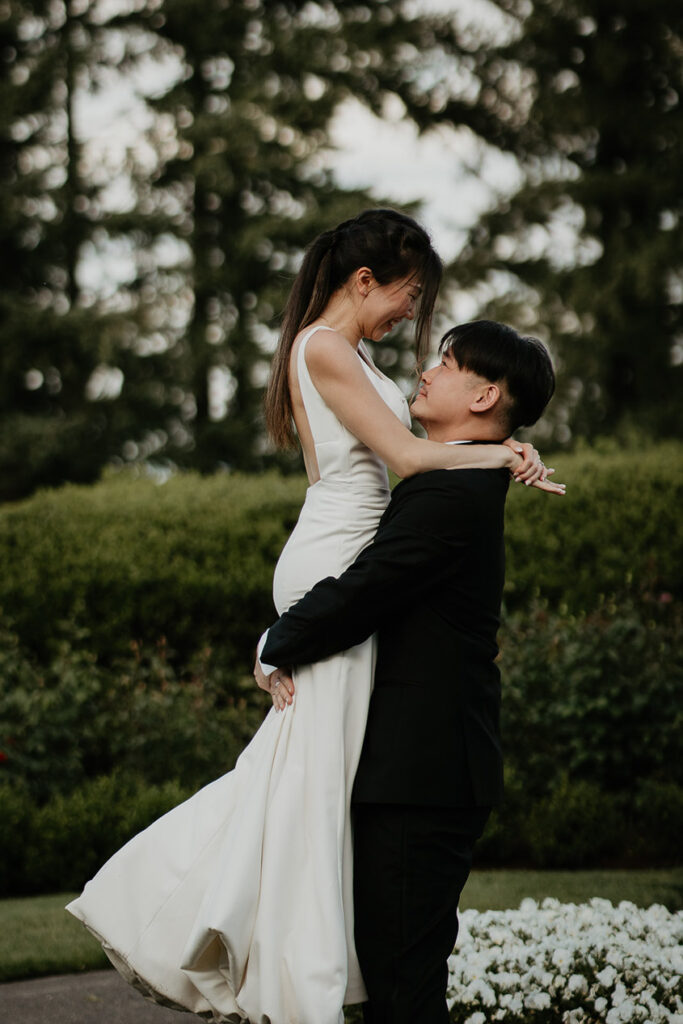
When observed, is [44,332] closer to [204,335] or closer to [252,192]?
[204,335]

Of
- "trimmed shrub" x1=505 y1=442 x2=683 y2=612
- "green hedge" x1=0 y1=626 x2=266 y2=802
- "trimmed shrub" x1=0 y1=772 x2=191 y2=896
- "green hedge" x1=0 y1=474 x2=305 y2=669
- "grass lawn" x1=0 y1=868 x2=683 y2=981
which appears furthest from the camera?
"trimmed shrub" x1=505 y1=442 x2=683 y2=612

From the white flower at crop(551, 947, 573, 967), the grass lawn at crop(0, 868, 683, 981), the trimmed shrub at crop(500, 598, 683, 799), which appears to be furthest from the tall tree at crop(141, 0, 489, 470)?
the white flower at crop(551, 947, 573, 967)

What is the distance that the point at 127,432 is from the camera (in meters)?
18.2

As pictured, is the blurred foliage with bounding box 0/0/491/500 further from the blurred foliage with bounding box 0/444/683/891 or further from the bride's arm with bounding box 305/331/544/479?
the bride's arm with bounding box 305/331/544/479

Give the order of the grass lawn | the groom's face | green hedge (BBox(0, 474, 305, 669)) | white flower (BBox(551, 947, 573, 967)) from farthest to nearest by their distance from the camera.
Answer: green hedge (BBox(0, 474, 305, 669)) → the grass lawn → white flower (BBox(551, 947, 573, 967)) → the groom's face

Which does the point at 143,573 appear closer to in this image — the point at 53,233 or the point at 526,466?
the point at 526,466

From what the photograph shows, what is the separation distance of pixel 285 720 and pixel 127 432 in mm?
15883

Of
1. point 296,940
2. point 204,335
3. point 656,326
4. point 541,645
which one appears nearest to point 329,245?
point 296,940

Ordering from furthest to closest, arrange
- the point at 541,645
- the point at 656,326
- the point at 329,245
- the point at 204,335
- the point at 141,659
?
the point at 204,335, the point at 656,326, the point at 141,659, the point at 541,645, the point at 329,245

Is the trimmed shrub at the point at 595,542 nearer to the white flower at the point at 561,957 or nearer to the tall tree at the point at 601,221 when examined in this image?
the white flower at the point at 561,957

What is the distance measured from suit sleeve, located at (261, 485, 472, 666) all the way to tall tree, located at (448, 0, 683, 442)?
43.9 feet

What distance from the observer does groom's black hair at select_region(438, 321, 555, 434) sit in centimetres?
283

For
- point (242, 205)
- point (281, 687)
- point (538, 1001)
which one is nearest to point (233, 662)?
point (538, 1001)

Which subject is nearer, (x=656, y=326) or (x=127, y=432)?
(x=656, y=326)
